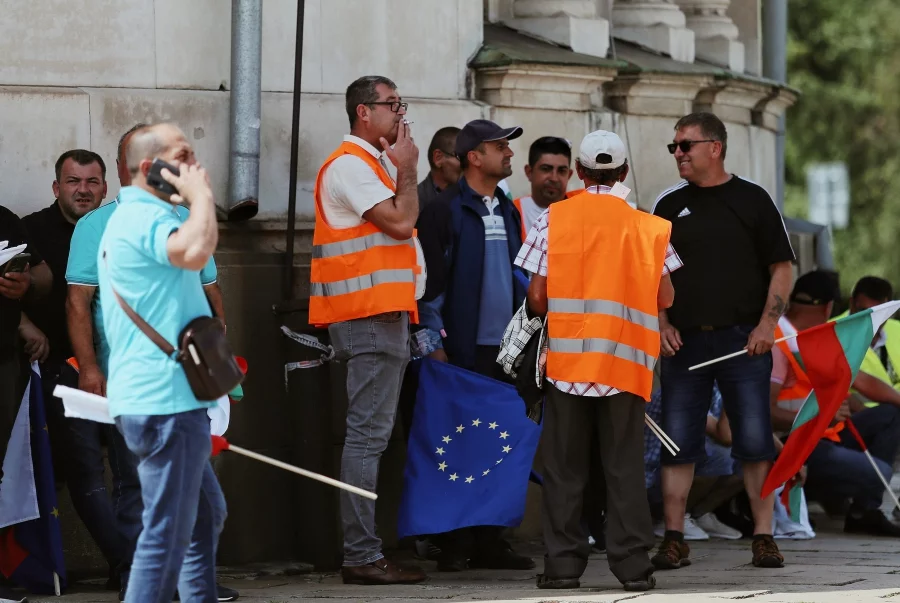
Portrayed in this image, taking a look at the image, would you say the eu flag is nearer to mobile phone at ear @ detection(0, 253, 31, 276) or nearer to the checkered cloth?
mobile phone at ear @ detection(0, 253, 31, 276)

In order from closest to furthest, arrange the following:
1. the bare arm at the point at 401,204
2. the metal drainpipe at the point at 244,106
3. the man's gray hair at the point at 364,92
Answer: the bare arm at the point at 401,204
the man's gray hair at the point at 364,92
the metal drainpipe at the point at 244,106

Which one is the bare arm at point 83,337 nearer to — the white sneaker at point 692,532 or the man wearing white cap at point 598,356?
the man wearing white cap at point 598,356

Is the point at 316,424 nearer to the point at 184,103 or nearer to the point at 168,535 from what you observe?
the point at 184,103

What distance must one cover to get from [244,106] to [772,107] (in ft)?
15.8

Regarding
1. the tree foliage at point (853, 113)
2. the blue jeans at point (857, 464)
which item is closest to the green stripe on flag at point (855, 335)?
the blue jeans at point (857, 464)

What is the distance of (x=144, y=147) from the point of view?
18.9 ft

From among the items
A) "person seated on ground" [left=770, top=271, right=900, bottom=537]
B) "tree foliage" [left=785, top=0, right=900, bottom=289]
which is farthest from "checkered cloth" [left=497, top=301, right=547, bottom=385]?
"tree foliage" [left=785, top=0, right=900, bottom=289]

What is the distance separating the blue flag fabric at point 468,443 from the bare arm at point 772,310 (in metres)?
1.03

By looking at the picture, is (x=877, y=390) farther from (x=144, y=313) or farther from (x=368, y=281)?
(x=144, y=313)

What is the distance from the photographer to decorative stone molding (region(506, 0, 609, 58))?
10.6 meters

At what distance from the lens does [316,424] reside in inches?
335

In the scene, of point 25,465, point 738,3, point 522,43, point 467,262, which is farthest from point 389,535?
point 738,3

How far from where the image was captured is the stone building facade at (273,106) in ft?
27.2

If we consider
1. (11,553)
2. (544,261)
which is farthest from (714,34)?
(11,553)
